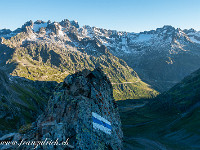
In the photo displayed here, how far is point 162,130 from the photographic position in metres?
120

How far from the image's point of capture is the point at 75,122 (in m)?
20.5

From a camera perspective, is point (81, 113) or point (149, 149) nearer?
point (81, 113)

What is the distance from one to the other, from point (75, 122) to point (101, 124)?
4.81m

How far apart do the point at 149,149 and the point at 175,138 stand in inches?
1150

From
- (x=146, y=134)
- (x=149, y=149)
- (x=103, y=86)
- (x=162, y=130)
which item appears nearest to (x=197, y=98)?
(x=162, y=130)

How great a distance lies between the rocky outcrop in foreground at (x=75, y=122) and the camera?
17938 mm

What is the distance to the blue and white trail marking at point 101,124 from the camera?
74.3 feet

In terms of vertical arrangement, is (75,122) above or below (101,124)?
above

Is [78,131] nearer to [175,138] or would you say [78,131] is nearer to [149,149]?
[149,149]

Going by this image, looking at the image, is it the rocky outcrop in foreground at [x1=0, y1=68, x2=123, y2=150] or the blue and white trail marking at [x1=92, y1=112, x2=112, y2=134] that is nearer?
the rocky outcrop in foreground at [x1=0, y1=68, x2=123, y2=150]

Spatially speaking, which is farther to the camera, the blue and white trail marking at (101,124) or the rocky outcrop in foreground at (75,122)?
the blue and white trail marking at (101,124)

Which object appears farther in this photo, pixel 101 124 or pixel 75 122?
pixel 101 124

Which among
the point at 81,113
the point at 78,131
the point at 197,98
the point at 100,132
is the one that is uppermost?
the point at 81,113

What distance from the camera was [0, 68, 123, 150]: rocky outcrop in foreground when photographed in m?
17.9
